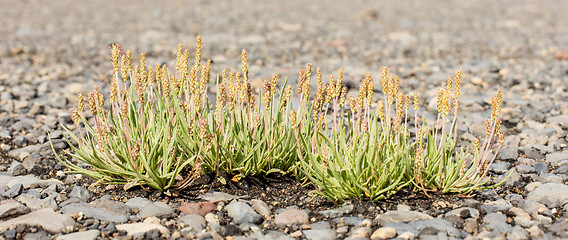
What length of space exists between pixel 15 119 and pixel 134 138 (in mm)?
2709

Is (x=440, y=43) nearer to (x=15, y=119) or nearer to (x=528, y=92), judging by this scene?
(x=528, y=92)

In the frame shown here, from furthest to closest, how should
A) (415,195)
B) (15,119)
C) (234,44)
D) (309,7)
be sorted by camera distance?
1. (309,7)
2. (234,44)
3. (15,119)
4. (415,195)

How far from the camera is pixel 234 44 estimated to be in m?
11.5

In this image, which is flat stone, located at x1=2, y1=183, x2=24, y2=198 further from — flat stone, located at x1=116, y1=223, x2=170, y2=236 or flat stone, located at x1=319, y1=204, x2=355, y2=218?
flat stone, located at x1=319, y1=204, x2=355, y2=218

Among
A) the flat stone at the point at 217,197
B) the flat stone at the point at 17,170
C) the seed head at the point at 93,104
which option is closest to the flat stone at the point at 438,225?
the flat stone at the point at 217,197

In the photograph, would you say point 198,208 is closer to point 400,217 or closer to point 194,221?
point 194,221

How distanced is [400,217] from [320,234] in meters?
→ 0.55

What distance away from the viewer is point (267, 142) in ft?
13.9

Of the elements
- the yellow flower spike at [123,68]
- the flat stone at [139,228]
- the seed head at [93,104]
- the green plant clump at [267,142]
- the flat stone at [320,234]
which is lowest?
the flat stone at [320,234]

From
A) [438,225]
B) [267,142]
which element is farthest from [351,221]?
[267,142]

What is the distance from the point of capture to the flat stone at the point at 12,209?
12.8ft

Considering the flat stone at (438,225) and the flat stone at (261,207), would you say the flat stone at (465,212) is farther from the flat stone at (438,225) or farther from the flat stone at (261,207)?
the flat stone at (261,207)

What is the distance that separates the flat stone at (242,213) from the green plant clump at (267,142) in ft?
0.93

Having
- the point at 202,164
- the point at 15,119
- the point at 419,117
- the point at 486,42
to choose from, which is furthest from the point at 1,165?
the point at 486,42
